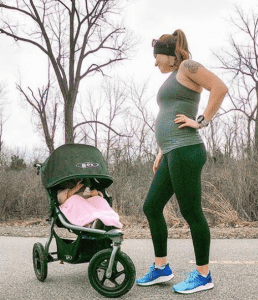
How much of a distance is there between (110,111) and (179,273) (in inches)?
1222

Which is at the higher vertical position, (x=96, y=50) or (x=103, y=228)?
(x=96, y=50)

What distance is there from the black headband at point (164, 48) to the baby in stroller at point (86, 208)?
4.86 ft

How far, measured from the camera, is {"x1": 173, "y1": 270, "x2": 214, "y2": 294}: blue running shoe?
11.5 ft

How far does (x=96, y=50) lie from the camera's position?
72.9 ft

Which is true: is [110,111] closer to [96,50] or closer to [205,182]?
[96,50]

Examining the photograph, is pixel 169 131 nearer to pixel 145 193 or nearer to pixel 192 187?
pixel 192 187

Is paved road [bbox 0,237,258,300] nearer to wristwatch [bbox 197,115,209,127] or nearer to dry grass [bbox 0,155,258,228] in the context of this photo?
wristwatch [bbox 197,115,209,127]

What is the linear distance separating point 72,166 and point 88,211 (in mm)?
522

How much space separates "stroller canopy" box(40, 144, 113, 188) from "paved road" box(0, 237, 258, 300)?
3.10ft

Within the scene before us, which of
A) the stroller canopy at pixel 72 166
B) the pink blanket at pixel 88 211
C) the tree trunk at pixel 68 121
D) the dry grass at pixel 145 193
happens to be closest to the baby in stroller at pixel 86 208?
the pink blanket at pixel 88 211

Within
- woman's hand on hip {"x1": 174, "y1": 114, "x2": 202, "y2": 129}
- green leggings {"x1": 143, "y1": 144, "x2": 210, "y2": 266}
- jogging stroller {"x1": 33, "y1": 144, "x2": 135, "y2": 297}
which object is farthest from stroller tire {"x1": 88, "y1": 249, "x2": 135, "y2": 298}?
woman's hand on hip {"x1": 174, "y1": 114, "x2": 202, "y2": 129}

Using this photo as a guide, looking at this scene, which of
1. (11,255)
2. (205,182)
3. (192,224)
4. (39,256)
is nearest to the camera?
(192,224)

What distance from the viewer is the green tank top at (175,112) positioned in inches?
140

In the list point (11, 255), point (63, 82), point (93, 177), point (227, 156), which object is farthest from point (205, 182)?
point (63, 82)
